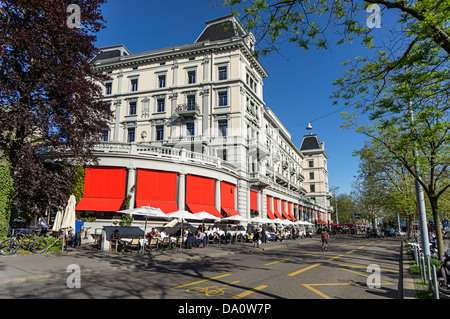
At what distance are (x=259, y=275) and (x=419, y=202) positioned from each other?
307 inches

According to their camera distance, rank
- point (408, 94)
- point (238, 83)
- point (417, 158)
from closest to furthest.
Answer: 1. point (408, 94)
2. point (417, 158)
3. point (238, 83)

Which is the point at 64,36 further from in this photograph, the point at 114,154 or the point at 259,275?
the point at 259,275

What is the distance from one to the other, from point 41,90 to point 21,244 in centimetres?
823

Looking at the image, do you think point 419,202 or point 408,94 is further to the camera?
point 419,202

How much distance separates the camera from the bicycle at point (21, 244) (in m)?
13.5

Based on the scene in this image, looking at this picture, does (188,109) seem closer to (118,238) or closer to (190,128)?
(190,128)

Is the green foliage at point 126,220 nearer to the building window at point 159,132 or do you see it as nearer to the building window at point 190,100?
the building window at point 159,132

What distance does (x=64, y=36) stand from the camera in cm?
1638

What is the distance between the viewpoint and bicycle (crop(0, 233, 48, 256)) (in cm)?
1348

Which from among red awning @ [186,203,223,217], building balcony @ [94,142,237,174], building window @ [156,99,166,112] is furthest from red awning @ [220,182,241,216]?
building window @ [156,99,166,112]

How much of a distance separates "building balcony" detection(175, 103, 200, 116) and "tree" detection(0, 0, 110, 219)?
60.0 feet

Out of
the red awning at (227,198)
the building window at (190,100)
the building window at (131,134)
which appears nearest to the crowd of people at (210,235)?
the red awning at (227,198)

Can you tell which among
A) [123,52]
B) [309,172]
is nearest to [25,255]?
[123,52]

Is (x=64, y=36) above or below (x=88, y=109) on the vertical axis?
above
